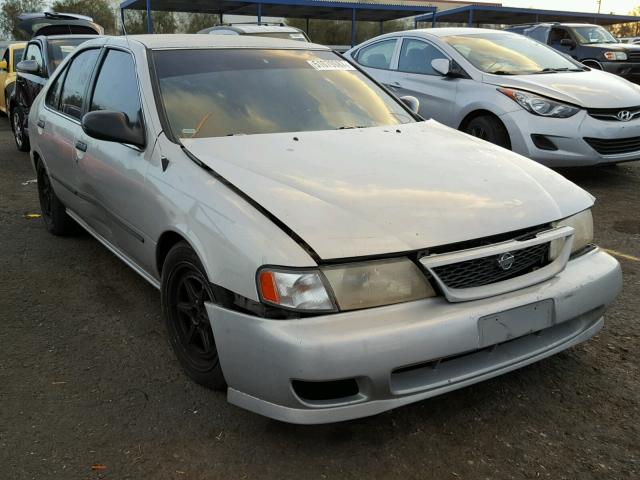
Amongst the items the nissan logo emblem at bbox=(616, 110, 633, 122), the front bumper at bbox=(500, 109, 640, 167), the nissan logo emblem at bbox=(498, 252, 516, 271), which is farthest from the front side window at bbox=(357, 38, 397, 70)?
the nissan logo emblem at bbox=(498, 252, 516, 271)

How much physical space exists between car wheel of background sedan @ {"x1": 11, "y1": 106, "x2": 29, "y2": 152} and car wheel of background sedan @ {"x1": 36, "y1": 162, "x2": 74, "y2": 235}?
427 centimetres

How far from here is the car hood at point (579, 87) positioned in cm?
586

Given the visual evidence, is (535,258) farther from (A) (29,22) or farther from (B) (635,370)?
(A) (29,22)

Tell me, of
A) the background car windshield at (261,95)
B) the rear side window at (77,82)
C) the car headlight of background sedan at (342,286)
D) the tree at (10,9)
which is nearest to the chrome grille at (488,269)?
the car headlight of background sedan at (342,286)

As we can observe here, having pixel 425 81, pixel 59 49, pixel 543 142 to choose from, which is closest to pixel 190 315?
pixel 543 142

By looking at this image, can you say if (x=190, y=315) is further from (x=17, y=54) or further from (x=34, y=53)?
(x=17, y=54)

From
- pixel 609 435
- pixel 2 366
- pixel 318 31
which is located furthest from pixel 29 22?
pixel 318 31

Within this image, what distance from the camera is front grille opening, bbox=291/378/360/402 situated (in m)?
2.13

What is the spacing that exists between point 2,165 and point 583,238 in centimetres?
758

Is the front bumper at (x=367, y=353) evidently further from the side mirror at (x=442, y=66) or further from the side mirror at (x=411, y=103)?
the side mirror at (x=442, y=66)

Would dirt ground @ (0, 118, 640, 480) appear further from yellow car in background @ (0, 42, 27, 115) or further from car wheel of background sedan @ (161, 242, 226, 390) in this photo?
yellow car in background @ (0, 42, 27, 115)

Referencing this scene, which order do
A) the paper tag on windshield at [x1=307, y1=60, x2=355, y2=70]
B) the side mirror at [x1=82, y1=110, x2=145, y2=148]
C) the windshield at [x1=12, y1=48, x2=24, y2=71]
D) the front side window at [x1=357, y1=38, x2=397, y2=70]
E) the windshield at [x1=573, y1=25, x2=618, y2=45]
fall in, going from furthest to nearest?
1. the windshield at [x1=573, y1=25, x2=618, y2=45]
2. the windshield at [x1=12, y1=48, x2=24, y2=71]
3. the front side window at [x1=357, y1=38, x2=397, y2=70]
4. the paper tag on windshield at [x1=307, y1=60, x2=355, y2=70]
5. the side mirror at [x1=82, y1=110, x2=145, y2=148]

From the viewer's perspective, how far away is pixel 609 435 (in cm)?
236

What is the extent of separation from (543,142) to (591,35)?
1066 centimetres
